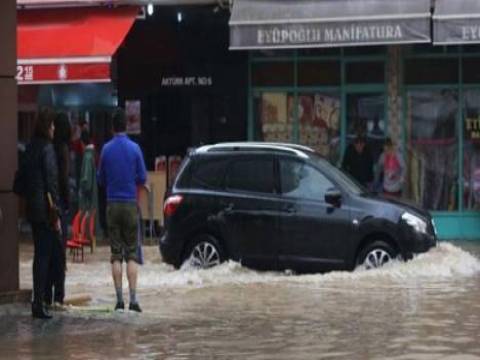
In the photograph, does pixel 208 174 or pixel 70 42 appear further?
pixel 70 42

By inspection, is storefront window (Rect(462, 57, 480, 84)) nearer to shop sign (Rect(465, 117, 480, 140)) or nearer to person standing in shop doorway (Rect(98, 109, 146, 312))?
shop sign (Rect(465, 117, 480, 140))

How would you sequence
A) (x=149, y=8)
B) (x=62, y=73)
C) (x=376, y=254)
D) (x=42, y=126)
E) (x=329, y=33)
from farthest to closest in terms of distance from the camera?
(x=149, y=8)
(x=62, y=73)
(x=329, y=33)
(x=376, y=254)
(x=42, y=126)

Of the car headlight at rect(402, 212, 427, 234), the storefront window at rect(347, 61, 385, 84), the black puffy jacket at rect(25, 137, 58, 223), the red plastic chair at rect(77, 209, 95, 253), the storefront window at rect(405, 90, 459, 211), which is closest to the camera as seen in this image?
the black puffy jacket at rect(25, 137, 58, 223)

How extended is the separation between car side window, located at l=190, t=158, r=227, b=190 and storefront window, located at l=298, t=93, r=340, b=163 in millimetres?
5722

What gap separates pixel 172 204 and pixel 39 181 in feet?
16.1

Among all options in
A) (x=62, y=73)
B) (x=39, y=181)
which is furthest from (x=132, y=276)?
(x=62, y=73)

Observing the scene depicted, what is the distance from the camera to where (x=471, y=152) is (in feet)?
68.3

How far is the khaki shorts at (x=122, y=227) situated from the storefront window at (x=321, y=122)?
32.9 ft

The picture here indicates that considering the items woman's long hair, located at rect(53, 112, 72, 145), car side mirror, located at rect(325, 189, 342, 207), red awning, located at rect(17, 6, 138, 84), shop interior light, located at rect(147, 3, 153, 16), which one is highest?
shop interior light, located at rect(147, 3, 153, 16)

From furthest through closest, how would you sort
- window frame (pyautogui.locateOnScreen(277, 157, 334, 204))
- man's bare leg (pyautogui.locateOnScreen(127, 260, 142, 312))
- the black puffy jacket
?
window frame (pyautogui.locateOnScreen(277, 157, 334, 204))
man's bare leg (pyautogui.locateOnScreen(127, 260, 142, 312))
the black puffy jacket

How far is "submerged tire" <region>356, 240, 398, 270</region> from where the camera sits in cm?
1491

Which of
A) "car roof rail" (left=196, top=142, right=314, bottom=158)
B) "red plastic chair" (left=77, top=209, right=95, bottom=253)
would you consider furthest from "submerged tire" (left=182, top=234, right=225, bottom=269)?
"red plastic chair" (left=77, top=209, right=95, bottom=253)

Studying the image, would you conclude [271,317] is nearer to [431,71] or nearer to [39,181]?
[39,181]

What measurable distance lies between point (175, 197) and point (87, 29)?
20.7 ft
